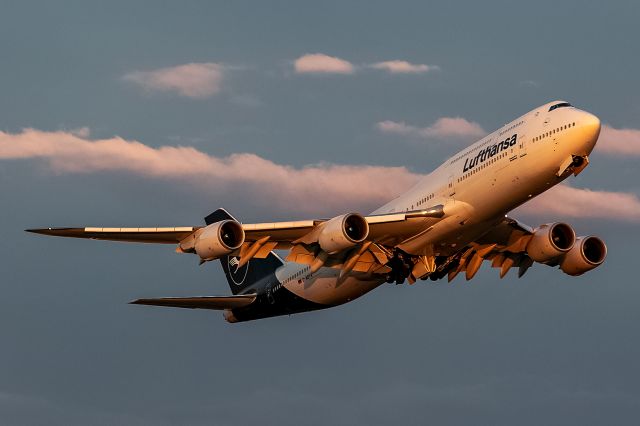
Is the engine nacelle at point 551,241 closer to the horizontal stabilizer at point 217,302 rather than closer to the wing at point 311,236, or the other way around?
the wing at point 311,236

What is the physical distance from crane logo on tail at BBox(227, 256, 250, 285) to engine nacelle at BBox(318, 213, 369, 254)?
627 inches

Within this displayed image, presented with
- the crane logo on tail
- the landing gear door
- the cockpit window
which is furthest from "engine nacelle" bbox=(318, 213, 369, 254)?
the crane logo on tail

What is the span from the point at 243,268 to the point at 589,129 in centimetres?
2507

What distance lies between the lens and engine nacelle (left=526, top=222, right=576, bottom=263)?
63.7 metres

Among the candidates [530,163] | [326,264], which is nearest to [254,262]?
[326,264]

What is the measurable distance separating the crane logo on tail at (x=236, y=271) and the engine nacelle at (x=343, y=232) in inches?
627

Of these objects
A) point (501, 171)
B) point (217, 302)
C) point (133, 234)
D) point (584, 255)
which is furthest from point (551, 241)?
point (133, 234)

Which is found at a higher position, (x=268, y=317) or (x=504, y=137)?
(x=504, y=137)

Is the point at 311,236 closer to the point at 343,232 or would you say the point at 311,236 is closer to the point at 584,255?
the point at 343,232

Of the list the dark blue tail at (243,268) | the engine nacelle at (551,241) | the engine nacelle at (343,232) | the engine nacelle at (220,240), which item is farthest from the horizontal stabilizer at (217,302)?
A: the engine nacelle at (551,241)

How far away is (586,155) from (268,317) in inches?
846

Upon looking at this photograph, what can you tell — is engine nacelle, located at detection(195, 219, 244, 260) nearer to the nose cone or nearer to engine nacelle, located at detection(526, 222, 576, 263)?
the nose cone

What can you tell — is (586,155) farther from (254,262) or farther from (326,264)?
(254,262)

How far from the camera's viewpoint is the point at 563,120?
53344 mm
